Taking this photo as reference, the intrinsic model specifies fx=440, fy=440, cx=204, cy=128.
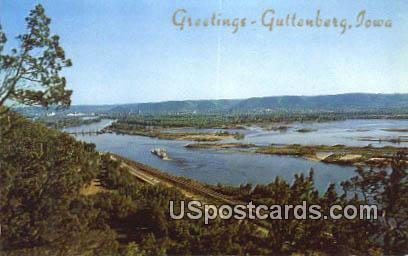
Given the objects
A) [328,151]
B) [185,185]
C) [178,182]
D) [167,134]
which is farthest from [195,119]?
[185,185]

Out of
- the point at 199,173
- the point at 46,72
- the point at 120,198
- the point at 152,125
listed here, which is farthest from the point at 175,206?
the point at 152,125

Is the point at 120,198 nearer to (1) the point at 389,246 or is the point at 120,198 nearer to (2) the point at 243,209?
(2) the point at 243,209

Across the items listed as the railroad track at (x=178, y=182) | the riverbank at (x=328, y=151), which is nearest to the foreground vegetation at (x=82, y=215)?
the railroad track at (x=178, y=182)

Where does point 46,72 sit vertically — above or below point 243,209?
above

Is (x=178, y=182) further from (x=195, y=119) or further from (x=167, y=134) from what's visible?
(x=195, y=119)

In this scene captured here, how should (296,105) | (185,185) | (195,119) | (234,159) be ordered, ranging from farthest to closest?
(296,105)
(195,119)
(234,159)
(185,185)
